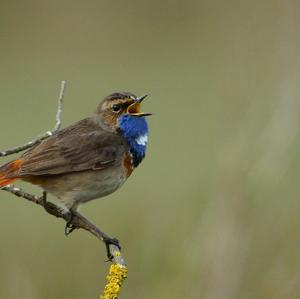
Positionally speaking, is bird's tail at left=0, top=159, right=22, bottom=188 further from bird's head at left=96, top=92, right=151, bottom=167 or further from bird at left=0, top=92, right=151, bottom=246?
bird's head at left=96, top=92, right=151, bottom=167

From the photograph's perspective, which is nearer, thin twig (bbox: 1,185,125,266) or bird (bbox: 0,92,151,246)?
thin twig (bbox: 1,185,125,266)

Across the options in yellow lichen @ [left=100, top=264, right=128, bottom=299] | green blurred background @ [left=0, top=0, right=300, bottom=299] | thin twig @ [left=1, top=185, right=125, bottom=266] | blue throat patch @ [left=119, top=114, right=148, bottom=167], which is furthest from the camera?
green blurred background @ [left=0, top=0, right=300, bottom=299]

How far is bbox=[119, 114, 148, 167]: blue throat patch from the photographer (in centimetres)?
641

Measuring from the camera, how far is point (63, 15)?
17469 millimetres

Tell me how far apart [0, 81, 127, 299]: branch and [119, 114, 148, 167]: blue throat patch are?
2.19 feet

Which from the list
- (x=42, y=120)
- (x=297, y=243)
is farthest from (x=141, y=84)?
(x=297, y=243)

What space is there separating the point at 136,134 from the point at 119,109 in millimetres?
218

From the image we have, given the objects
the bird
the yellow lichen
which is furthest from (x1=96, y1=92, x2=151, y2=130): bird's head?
the yellow lichen

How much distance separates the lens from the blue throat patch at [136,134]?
21.0 ft

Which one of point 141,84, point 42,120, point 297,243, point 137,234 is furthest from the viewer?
point 141,84

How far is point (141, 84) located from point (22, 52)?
278 cm

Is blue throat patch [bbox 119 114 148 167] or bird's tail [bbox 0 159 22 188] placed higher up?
blue throat patch [bbox 119 114 148 167]

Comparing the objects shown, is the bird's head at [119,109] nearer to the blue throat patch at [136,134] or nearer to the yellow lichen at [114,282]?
the blue throat patch at [136,134]

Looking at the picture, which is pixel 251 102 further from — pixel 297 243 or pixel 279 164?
pixel 297 243
